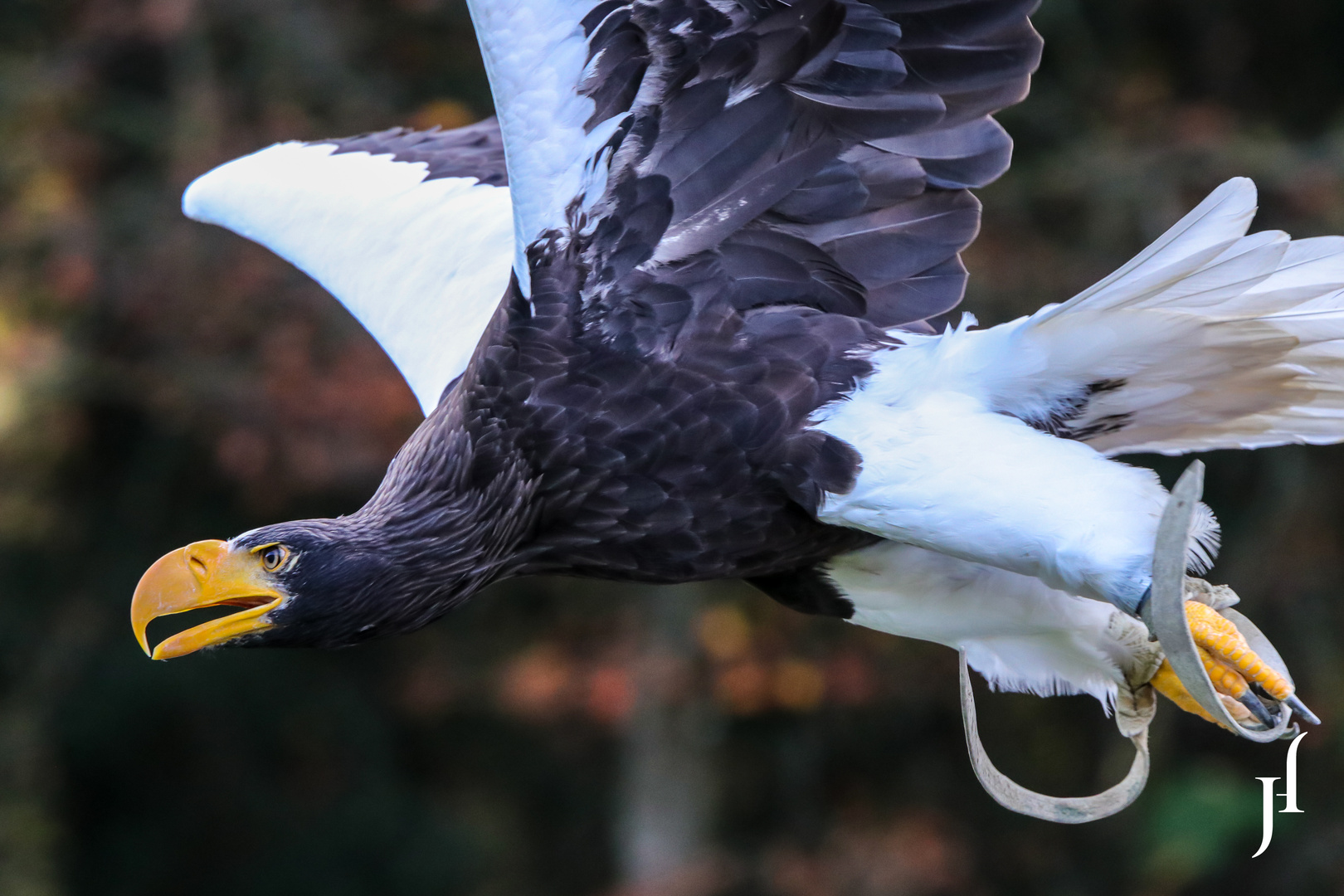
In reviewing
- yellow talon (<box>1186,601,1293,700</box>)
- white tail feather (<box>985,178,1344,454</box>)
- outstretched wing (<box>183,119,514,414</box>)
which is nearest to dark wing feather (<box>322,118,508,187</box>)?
outstretched wing (<box>183,119,514,414</box>)

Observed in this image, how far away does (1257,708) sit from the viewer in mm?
2709

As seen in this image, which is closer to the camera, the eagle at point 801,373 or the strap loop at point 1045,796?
the eagle at point 801,373

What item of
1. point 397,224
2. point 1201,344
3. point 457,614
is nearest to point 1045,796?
point 1201,344

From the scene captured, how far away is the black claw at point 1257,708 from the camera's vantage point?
270 centimetres

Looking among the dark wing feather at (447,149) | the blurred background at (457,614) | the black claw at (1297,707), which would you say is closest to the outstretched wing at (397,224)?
→ the dark wing feather at (447,149)

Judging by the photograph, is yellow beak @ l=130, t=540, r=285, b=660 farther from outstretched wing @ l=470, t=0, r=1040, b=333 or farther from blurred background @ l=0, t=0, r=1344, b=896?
blurred background @ l=0, t=0, r=1344, b=896

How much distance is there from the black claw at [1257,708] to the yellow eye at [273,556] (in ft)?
5.05

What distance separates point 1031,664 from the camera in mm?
3158

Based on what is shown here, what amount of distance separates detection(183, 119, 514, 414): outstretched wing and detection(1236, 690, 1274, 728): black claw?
163cm

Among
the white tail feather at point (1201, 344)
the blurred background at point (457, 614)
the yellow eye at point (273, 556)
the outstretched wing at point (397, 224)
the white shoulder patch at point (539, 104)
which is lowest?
the blurred background at point (457, 614)

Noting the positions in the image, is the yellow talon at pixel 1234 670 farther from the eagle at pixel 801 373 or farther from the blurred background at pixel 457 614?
the blurred background at pixel 457 614

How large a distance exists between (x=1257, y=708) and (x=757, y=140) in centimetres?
121

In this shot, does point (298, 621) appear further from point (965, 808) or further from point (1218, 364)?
point (965, 808)

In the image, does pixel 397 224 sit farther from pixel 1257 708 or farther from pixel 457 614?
pixel 457 614
